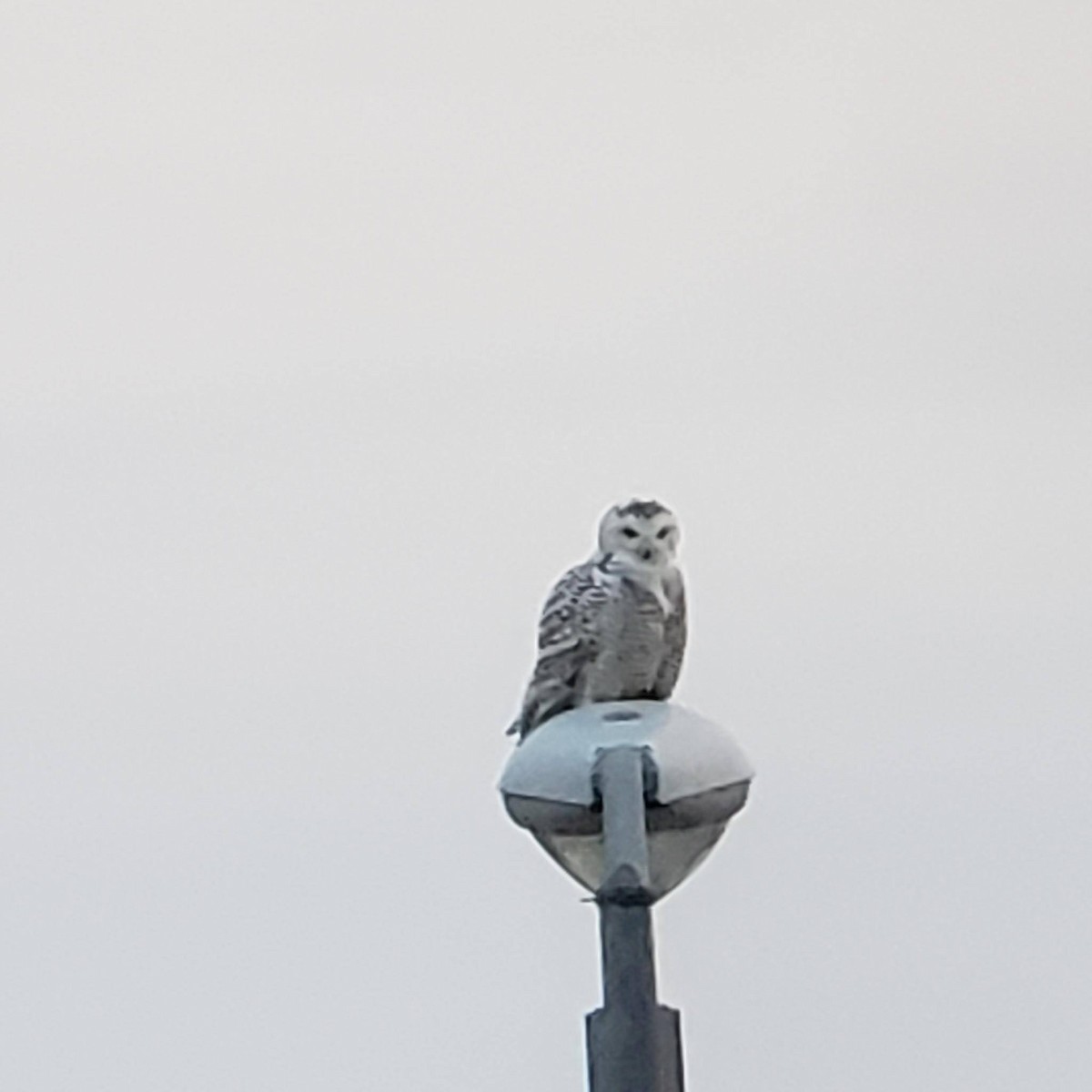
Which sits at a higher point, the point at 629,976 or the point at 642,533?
the point at 642,533

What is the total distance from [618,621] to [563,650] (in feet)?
0.62

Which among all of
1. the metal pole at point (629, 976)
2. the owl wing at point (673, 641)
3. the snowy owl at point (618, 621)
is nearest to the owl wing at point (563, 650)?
the snowy owl at point (618, 621)

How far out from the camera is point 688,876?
4398 millimetres

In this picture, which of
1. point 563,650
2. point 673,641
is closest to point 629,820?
point 673,641

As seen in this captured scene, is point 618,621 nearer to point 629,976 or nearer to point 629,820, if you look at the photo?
point 629,820

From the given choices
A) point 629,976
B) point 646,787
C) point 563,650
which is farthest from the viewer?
point 563,650

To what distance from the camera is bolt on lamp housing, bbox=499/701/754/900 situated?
14.2 ft

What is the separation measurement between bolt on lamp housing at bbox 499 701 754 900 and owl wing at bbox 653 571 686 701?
1161 millimetres

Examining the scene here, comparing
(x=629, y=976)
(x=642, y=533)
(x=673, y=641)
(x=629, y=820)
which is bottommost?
(x=629, y=976)

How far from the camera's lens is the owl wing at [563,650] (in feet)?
19.7

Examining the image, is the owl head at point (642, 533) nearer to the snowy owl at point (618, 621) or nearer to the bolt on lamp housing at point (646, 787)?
the snowy owl at point (618, 621)

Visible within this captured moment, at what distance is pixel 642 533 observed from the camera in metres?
6.19

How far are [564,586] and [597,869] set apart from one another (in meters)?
2.18

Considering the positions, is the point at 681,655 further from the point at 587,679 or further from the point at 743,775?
the point at 743,775
